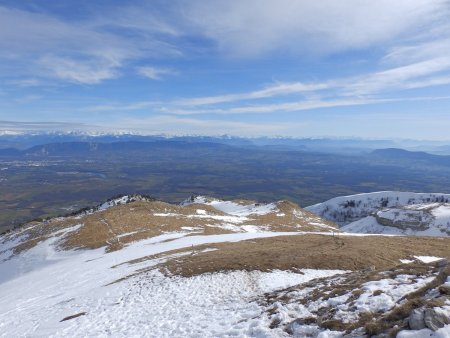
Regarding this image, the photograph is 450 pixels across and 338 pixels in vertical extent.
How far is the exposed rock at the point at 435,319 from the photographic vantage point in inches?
409

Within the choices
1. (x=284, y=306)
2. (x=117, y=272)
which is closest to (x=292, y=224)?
(x=117, y=272)

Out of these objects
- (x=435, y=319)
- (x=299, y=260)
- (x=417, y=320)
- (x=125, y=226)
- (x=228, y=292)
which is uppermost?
(x=435, y=319)

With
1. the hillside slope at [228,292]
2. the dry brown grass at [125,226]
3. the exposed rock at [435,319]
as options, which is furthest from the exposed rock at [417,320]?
the dry brown grass at [125,226]

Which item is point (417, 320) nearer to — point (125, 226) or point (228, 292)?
point (228, 292)

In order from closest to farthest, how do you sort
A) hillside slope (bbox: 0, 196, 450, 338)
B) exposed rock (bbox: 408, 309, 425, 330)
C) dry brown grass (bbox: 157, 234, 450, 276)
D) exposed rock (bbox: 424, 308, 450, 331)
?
exposed rock (bbox: 424, 308, 450, 331) → exposed rock (bbox: 408, 309, 425, 330) → hillside slope (bbox: 0, 196, 450, 338) → dry brown grass (bbox: 157, 234, 450, 276)

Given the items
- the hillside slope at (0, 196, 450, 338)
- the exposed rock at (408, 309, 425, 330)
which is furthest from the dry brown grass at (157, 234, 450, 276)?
the exposed rock at (408, 309, 425, 330)

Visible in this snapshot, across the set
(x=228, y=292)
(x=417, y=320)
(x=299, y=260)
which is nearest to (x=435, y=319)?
(x=417, y=320)

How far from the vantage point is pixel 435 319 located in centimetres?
1054

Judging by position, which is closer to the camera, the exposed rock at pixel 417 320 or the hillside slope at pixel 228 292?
the exposed rock at pixel 417 320

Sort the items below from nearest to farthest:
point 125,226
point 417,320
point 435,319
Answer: point 435,319
point 417,320
point 125,226

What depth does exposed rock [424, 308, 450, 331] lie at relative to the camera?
10.4 m

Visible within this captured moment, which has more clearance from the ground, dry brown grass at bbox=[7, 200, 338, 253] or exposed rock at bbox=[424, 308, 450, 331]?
exposed rock at bbox=[424, 308, 450, 331]

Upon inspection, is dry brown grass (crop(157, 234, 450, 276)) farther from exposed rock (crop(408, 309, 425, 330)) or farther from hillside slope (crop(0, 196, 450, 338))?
exposed rock (crop(408, 309, 425, 330))

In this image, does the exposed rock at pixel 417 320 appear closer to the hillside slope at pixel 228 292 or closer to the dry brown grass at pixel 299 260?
the hillside slope at pixel 228 292
